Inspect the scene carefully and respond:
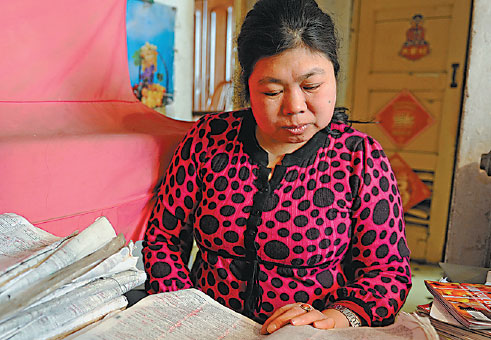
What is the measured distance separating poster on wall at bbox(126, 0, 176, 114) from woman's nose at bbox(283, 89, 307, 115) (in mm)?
1596

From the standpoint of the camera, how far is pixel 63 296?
53 cm

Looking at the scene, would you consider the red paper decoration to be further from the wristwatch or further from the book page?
the book page

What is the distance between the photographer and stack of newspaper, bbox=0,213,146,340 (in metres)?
0.48

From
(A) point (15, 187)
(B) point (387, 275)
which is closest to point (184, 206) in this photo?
(A) point (15, 187)

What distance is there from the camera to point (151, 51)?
2.38 meters

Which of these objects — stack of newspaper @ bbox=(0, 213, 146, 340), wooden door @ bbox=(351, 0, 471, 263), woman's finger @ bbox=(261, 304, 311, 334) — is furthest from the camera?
wooden door @ bbox=(351, 0, 471, 263)

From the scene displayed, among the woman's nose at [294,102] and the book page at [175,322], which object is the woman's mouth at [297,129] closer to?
the woman's nose at [294,102]

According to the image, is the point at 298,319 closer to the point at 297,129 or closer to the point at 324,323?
the point at 324,323

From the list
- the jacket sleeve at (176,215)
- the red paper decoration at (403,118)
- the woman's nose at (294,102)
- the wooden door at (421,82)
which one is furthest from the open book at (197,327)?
the red paper decoration at (403,118)

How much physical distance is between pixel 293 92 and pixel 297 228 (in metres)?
0.28

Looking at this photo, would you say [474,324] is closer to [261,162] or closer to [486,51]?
[261,162]

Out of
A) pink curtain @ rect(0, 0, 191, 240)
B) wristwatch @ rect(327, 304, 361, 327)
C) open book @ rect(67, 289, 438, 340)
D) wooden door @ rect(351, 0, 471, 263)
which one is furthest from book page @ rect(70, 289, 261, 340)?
wooden door @ rect(351, 0, 471, 263)

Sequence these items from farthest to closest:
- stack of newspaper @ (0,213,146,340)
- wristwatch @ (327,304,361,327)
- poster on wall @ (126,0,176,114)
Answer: poster on wall @ (126,0,176,114)
wristwatch @ (327,304,361,327)
stack of newspaper @ (0,213,146,340)

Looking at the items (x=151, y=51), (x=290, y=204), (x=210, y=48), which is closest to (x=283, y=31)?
(x=290, y=204)
